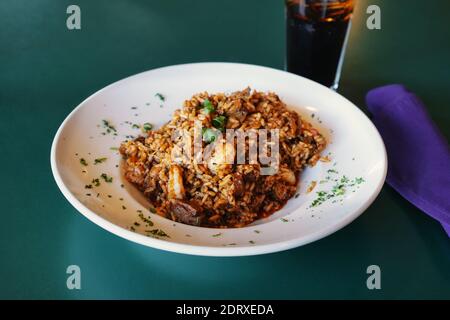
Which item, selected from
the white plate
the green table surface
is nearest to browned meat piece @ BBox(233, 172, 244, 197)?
the white plate

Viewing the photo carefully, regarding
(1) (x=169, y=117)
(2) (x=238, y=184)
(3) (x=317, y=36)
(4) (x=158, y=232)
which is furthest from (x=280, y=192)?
(3) (x=317, y=36)

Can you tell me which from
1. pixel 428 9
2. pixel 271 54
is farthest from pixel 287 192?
pixel 428 9

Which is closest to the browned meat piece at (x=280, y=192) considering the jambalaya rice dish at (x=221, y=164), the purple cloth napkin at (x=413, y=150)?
the jambalaya rice dish at (x=221, y=164)

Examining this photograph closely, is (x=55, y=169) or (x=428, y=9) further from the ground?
(x=428, y=9)

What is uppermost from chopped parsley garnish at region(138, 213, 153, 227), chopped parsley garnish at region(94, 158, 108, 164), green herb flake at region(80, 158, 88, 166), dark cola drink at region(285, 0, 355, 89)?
dark cola drink at region(285, 0, 355, 89)

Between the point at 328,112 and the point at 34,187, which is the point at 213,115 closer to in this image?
the point at 328,112

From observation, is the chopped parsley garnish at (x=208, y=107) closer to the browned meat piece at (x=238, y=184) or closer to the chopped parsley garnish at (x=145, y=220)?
the browned meat piece at (x=238, y=184)

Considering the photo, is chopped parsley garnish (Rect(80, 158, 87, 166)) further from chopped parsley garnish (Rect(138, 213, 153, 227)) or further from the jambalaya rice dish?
chopped parsley garnish (Rect(138, 213, 153, 227))
